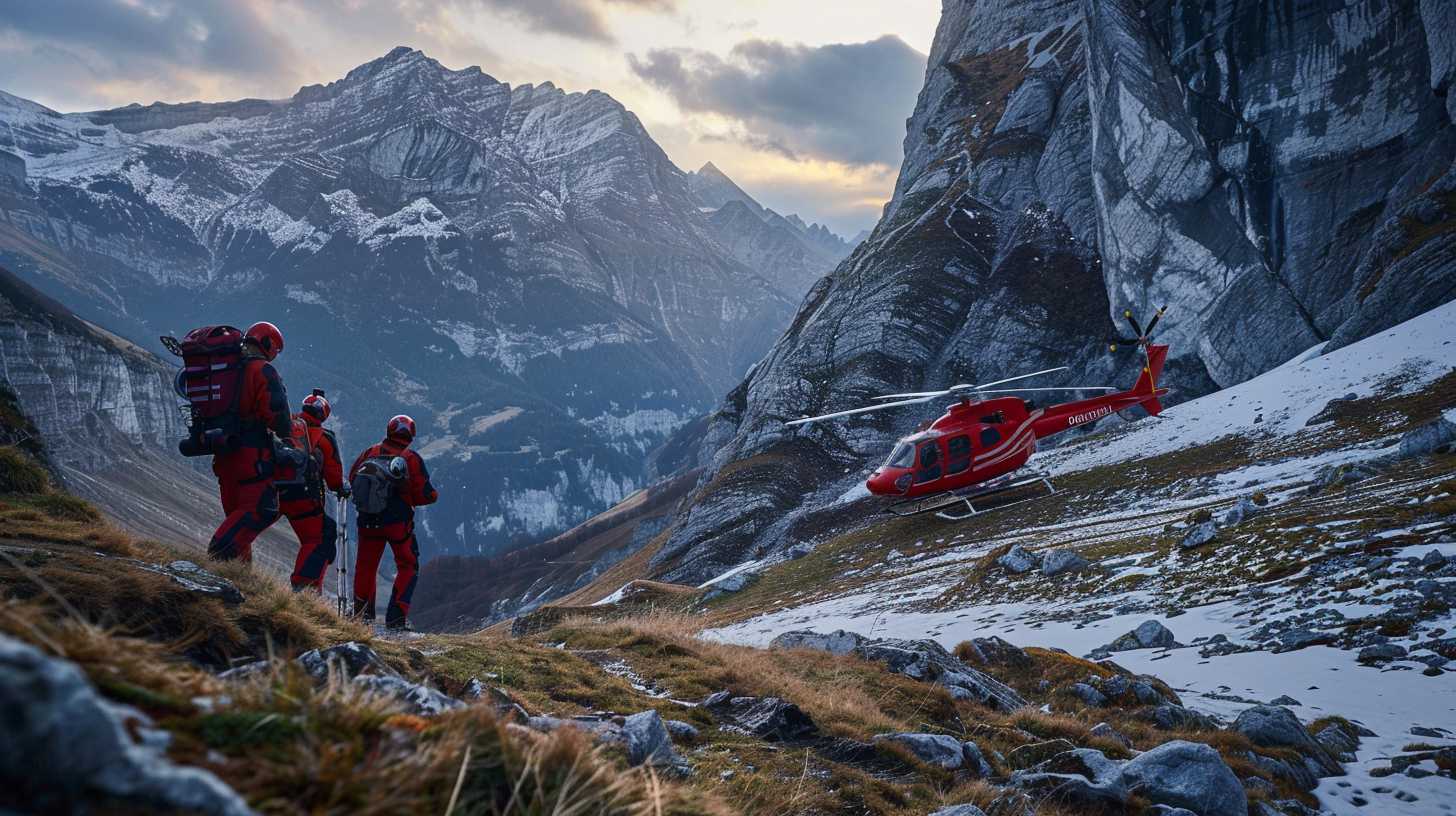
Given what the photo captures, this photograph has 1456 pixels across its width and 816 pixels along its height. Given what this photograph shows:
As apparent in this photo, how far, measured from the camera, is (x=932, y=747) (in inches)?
285

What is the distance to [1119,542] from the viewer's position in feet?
72.2

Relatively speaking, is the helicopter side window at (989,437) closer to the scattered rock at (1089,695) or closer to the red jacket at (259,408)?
the scattered rock at (1089,695)

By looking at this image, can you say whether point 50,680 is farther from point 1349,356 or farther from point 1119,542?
point 1349,356

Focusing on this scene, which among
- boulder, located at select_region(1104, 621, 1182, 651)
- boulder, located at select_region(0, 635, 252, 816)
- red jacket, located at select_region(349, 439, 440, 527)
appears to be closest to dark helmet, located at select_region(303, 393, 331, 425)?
red jacket, located at select_region(349, 439, 440, 527)

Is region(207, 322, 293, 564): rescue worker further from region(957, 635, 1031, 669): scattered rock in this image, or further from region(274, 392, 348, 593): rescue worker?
region(957, 635, 1031, 669): scattered rock

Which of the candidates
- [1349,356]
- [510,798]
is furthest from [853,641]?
[1349,356]

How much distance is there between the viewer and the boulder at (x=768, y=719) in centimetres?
732

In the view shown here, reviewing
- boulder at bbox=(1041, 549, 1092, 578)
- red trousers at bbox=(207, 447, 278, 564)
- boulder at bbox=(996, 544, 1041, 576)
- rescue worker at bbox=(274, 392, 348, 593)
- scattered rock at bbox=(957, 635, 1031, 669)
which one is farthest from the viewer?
boulder at bbox=(996, 544, 1041, 576)

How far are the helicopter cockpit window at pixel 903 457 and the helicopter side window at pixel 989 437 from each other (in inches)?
110

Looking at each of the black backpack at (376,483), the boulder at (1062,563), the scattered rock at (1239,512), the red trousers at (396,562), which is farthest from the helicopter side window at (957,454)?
the black backpack at (376,483)

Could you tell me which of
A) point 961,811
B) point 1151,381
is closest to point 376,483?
point 961,811

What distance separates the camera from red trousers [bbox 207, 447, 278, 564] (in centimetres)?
932

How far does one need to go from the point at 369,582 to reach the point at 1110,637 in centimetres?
1345

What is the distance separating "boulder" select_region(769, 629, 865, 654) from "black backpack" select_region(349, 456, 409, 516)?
22.5 ft
